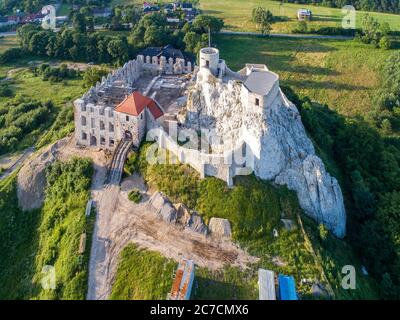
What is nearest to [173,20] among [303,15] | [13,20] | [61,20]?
[61,20]

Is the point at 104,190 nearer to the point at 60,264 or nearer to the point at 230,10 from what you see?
the point at 60,264

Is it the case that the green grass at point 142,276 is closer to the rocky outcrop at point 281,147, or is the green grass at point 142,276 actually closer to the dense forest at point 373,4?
the rocky outcrop at point 281,147

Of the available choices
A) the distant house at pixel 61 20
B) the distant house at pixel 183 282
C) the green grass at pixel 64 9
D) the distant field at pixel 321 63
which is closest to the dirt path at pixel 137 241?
the distant house at pixel 183 282

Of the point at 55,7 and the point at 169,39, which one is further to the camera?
the point at 55,7

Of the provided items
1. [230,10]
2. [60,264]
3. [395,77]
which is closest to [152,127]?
[60,264]

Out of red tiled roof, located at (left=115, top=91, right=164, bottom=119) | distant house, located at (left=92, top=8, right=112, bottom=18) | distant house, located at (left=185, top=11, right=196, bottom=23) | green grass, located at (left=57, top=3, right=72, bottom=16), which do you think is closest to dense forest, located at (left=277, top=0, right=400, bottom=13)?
distant house, located at (left=185, top=11, right=196, bottom=23)

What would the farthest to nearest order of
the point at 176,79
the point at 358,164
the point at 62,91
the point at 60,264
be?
the point at 62,91
the point at 176,79
the point at 358,164
the point at 60,264

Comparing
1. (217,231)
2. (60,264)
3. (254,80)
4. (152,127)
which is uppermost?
(254,80)
